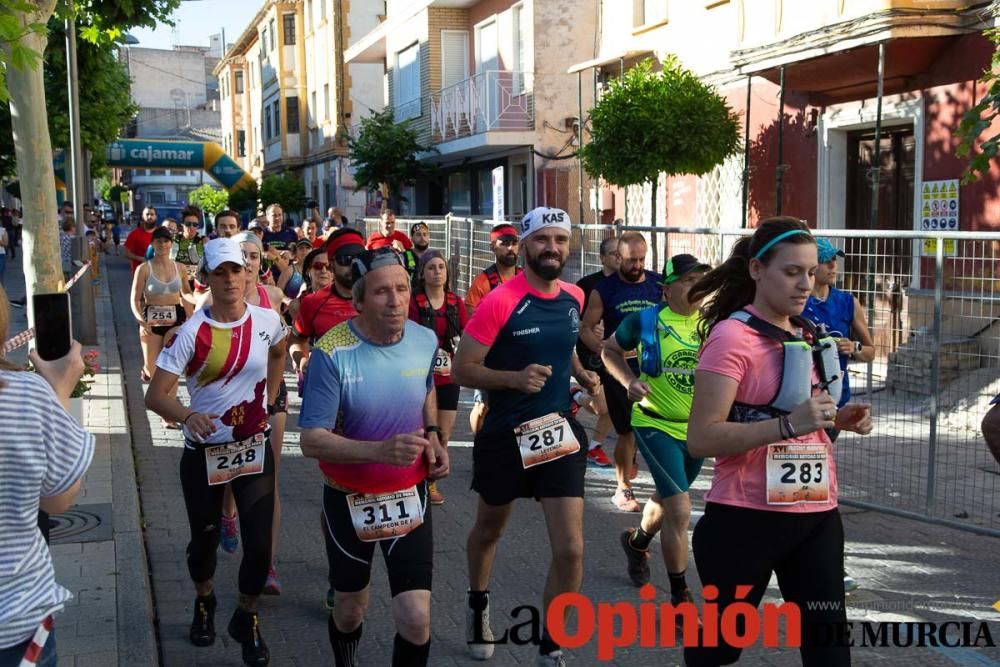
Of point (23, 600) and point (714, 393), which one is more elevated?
point (714, 393)

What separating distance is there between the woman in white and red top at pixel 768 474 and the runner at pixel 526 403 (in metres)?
1.31

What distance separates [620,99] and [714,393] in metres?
12.6

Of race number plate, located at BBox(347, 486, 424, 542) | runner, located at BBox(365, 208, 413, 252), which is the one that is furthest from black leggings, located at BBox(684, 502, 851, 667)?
runner, located at BBox(365, 208, 413, 252)

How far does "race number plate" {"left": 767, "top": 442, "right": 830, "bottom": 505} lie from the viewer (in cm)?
352

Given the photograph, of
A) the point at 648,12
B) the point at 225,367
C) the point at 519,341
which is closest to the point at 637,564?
the point at 519,341

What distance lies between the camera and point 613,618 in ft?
17.8

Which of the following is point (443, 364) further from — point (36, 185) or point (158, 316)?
point (36, 185)

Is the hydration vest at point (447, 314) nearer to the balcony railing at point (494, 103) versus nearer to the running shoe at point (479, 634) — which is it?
the running shoe at point (479, 634)

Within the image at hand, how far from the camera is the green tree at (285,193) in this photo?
44156 mm

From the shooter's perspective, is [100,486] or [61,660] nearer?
[61,660]

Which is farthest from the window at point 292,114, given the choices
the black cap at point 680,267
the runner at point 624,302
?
the black cap at point 680,267

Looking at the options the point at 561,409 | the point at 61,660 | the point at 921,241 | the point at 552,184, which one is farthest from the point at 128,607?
the point at 552,184

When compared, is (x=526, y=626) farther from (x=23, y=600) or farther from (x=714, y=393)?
(x=23, y=600)

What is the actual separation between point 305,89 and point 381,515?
157 feet
